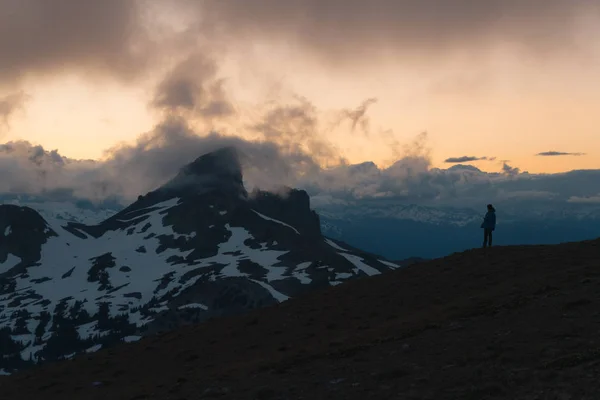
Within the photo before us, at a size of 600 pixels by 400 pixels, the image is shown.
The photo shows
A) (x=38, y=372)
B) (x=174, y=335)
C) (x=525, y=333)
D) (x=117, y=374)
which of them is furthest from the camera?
(x=174, y=335)

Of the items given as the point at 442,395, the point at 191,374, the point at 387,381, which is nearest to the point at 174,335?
the point at 191,374

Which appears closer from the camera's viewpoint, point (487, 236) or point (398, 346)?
point (398, 346)

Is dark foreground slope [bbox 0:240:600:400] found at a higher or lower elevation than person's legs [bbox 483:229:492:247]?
lower

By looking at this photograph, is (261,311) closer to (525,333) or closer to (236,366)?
(236,366)

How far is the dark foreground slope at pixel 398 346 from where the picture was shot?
20.1 metres

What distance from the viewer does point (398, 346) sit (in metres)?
25.8

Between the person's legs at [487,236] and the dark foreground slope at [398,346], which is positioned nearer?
the dark foreground slope at [398,346]

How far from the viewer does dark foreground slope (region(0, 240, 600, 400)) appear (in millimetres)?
20078

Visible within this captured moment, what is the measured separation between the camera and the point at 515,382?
61.0 feet

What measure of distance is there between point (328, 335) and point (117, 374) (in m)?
11.7

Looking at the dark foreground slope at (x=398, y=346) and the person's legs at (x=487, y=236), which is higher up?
the person's legs at (x=487, y=236)

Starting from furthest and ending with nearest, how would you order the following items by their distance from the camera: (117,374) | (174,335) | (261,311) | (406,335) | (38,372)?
(261,311) < (174,335) < (38,372) < (117,374) < (406,335)

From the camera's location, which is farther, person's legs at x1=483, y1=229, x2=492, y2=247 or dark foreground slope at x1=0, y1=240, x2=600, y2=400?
person's legs at x1=483, y1=229, x2=492, y2=247

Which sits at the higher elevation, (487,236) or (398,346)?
(487,236)
